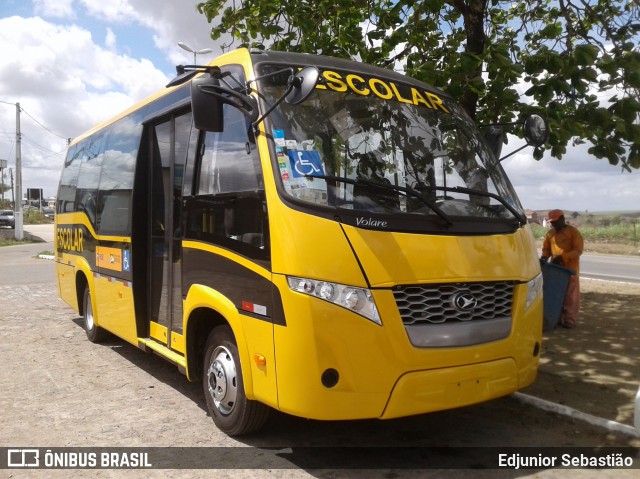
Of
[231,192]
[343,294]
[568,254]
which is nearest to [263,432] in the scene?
[343,294]

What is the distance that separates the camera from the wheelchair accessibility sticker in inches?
149

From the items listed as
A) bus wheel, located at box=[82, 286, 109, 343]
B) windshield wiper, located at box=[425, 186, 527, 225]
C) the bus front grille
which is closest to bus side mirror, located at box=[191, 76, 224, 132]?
windshield wiper, located at box=[425, 186, 527, 225]

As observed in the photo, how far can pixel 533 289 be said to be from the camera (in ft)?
14.1

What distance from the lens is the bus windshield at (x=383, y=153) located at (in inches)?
150

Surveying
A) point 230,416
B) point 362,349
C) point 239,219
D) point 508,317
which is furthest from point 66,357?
point 508,317

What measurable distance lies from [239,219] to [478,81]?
380 centimetres

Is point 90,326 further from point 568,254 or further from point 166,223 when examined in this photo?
point 568,254

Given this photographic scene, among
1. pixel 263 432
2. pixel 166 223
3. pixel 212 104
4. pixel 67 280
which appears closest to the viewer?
pixel 212 104

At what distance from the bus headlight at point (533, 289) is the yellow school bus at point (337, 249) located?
0.05ft

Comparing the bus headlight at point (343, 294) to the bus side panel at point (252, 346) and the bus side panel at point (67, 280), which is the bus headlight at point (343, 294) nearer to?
the bus side panel at point (252, 346)

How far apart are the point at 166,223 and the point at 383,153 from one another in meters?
2.31

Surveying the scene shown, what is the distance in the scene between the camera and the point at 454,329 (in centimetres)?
373

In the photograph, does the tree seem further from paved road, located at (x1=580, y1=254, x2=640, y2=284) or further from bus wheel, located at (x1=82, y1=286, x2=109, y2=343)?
paved road, located at (x1=580, y1=254, x2=640, y2=284)

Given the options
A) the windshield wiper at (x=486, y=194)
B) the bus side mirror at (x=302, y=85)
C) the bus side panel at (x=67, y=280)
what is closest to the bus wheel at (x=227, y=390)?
the bus side mirror at (x=302, y=85)
